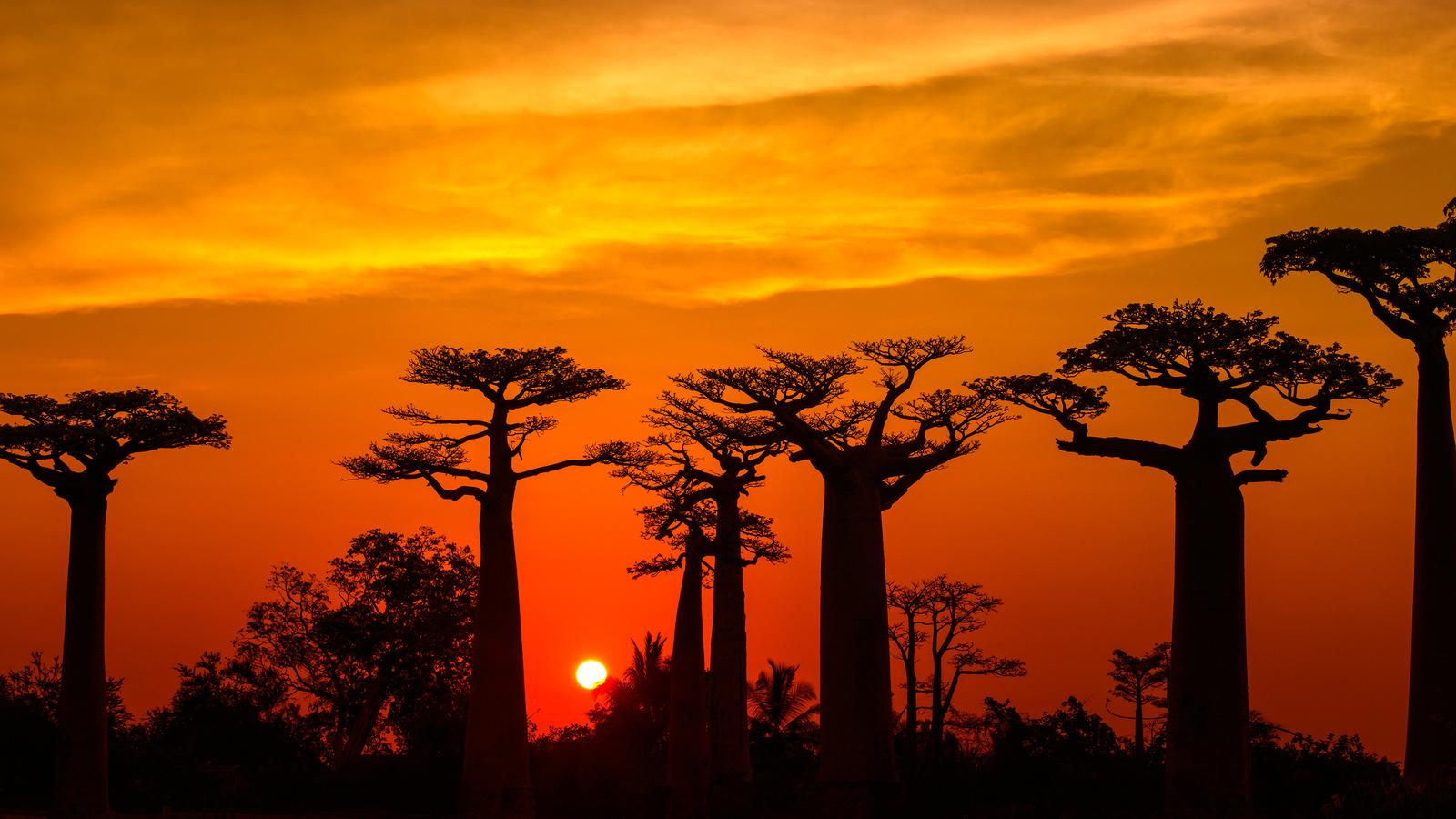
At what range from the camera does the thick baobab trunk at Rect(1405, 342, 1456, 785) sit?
54.0 ft

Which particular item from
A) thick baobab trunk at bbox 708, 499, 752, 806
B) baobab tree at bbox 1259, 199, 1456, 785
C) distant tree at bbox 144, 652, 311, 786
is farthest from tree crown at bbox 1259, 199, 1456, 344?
distant tree at bbox 144, 652, 311, 786

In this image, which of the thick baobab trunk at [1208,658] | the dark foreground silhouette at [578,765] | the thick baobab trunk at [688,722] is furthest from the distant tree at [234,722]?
the thick baobab trunk at [1208,658]

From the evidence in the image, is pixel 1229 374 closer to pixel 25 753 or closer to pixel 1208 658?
pixel 1208 658

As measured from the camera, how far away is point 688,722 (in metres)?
25.0

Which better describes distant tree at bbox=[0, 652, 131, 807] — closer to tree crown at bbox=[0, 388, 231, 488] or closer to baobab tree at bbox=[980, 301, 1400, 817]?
tree crown at bbox=[0, 388, 231, 488]

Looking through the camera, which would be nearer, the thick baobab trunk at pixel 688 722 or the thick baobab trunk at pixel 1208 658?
the thick baobab trunk at pixel 1208 658

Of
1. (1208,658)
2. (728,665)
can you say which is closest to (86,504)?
(728,665)

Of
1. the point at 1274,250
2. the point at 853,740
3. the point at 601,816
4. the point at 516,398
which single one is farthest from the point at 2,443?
the point at 1274,250

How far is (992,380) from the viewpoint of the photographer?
19141 millimetres

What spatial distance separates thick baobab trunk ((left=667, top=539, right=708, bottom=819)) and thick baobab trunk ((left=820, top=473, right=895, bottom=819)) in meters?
6.95

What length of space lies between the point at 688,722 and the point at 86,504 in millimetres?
10222

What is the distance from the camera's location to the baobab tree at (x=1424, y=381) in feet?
55.0

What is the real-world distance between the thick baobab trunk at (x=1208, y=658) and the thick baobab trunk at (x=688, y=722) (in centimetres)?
1036

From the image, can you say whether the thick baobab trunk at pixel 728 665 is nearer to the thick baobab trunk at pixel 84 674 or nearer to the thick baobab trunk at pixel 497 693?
the thick baobab trunk at pixel 497 693
